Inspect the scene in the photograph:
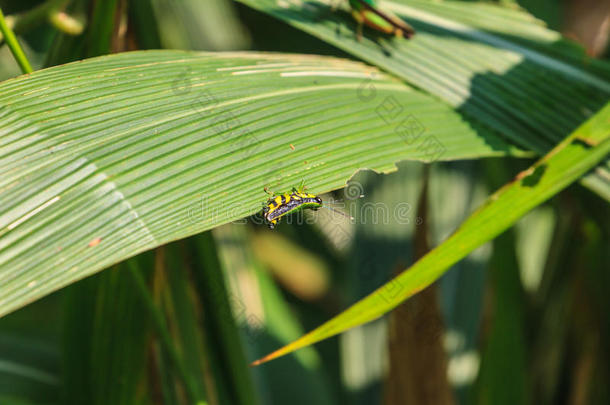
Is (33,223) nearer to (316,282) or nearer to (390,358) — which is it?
(390,358)

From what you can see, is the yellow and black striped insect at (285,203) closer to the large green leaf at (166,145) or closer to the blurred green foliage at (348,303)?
the large green leaf at (166,145)

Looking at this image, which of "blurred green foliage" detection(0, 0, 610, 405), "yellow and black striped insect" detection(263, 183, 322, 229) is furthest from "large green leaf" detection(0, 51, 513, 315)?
"blurred green foliage" detection(0, 0, 610, 405)

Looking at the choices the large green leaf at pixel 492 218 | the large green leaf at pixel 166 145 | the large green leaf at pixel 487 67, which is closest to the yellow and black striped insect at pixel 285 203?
the large green leaf at pixel 166 145

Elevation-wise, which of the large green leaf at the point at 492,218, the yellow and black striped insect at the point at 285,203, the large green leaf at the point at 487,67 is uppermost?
the large green leaf at the point at 487,67

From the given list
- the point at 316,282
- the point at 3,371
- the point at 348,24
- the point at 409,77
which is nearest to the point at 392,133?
the point at 409,77

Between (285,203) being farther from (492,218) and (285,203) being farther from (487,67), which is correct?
(487,67)
